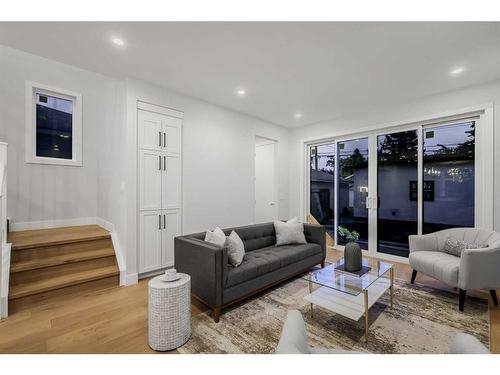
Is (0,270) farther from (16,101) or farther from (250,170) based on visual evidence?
(250,170)

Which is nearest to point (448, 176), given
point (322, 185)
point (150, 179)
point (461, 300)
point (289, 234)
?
point (461, 300)

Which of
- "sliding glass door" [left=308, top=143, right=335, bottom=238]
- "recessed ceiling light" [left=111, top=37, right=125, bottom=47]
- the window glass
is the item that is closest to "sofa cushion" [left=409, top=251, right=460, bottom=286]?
"sliding glass door" [left=308, top=143, right=335, bottom=238]

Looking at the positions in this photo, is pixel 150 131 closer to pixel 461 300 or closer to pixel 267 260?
pixel 267 260

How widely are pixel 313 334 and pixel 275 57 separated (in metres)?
2.82

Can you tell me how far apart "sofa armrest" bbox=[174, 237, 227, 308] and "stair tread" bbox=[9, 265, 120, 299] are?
3.81 feet

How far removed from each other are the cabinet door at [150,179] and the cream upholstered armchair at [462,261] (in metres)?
3.55

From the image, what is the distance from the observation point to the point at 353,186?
15.6 feet

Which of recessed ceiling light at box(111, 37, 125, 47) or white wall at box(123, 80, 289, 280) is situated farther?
white wall at box(123, 80, 289, 280)

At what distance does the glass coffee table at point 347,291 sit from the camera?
2113 mm

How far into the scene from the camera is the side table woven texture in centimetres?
184

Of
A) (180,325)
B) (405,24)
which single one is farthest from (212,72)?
(180,325)

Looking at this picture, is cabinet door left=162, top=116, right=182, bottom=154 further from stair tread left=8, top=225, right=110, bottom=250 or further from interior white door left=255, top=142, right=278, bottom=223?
interior white door left=255, top=142, right=278, bottom=223

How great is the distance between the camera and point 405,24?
6.91ft
